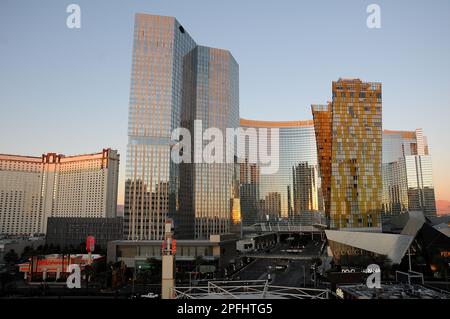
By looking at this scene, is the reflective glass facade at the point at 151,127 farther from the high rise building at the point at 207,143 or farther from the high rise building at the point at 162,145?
the high rise building at the point at 207,143

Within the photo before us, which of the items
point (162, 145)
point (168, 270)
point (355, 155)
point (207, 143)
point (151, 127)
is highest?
point (207, 143)

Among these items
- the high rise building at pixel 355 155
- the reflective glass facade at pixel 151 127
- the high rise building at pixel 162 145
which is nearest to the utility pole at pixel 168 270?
the high rise building at pixel 355 155

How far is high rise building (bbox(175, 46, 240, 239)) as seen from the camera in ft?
434

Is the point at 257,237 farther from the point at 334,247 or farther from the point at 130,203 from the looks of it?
the point at 334,247

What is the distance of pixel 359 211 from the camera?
3465 inches

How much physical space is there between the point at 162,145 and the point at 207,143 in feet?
102

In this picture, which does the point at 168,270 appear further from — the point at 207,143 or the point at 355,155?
the point at 207,143

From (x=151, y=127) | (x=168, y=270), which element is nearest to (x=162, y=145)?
(x=151, y=127)

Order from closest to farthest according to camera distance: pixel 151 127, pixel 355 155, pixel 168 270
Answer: pixel 168 270
pixel 355 155
pixel 151 127

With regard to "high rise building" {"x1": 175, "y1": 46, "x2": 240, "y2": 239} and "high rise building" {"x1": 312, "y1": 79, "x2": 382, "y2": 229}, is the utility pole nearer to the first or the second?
"high rise building" {"x1": 312, "y1": 79, "x2": 382, "y2": 229}

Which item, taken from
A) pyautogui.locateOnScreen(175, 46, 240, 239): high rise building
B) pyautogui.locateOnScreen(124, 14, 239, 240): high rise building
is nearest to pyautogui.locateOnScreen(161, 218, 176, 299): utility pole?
pyautogui.locateOnScreen(124, 14, 239, 240): high rise building

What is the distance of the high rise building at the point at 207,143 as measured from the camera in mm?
132250

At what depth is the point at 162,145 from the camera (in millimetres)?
113938
